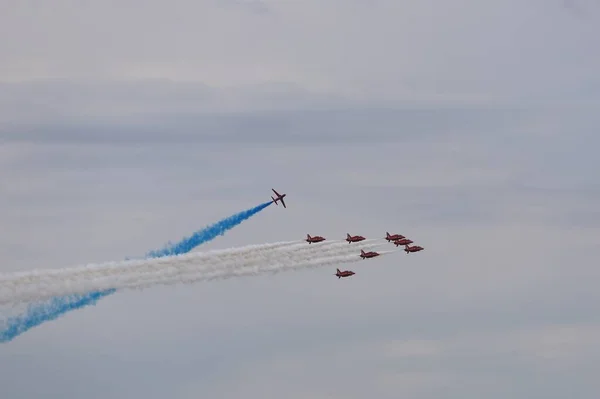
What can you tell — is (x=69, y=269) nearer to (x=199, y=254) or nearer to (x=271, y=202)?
Answer: (x=199, y=254)

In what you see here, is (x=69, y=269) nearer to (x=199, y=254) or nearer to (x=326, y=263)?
(x=199, y=254)

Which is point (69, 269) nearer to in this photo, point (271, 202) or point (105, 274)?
point (105, 274)

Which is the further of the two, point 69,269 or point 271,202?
point 271,202

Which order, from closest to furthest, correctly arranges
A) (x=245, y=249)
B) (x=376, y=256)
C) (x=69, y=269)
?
1. (x=69, y=269)
2. (x=245, y=249)
3. (x=376, y=256)

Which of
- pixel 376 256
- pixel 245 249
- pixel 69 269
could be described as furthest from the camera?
pixel 376 256

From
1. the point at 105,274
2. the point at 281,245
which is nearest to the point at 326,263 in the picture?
the point at 281,245

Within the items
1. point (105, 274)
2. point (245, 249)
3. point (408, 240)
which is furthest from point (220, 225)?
point (408, 240)

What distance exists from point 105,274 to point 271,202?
24939mm

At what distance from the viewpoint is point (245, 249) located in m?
160

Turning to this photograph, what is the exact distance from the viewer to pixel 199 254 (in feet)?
513

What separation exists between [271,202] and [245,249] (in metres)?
9.48

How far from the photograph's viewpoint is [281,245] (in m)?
162

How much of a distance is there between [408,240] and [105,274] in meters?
45.6

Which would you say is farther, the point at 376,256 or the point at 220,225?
the point at 376,256
